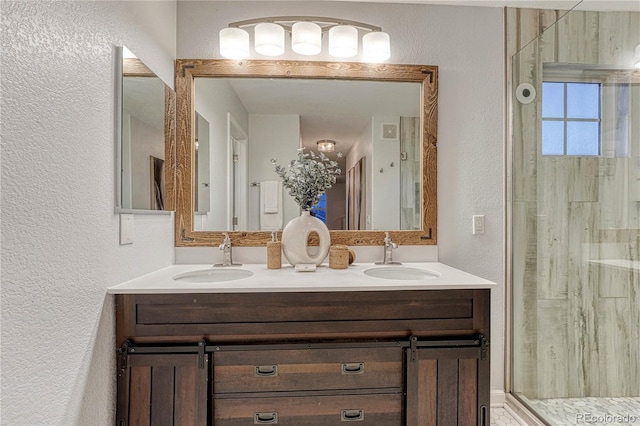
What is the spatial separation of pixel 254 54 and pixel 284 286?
4.24 feet

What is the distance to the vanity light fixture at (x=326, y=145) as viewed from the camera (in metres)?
1.83

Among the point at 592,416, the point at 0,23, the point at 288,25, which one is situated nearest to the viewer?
the point at 0,23

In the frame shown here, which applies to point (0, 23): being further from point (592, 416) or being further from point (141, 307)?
point (592, 416)

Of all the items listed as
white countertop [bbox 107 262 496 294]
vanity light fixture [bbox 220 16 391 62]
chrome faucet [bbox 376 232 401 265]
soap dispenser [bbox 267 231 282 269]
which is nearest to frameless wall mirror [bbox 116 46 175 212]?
white countertop [bbox 107 262 496 294]

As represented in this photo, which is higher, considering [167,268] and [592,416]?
[167,268]

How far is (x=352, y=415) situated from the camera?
1.30m

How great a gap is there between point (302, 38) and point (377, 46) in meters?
0.40

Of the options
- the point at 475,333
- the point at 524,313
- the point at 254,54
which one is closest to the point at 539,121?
the point at 524,313

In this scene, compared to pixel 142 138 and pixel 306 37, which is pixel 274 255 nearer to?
pixel 142 138

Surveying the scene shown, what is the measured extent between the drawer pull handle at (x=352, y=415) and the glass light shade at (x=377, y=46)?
5.48ft

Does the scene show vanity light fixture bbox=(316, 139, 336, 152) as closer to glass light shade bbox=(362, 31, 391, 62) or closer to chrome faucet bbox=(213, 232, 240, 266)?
glass light shade bbox=(362, 31, 391, 62)

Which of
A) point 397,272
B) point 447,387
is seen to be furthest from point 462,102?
point 447,387

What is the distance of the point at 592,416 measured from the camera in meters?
1.62

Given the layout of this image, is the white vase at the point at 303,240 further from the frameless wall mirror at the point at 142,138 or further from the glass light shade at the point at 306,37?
the glass light shade at the point at 306,37
